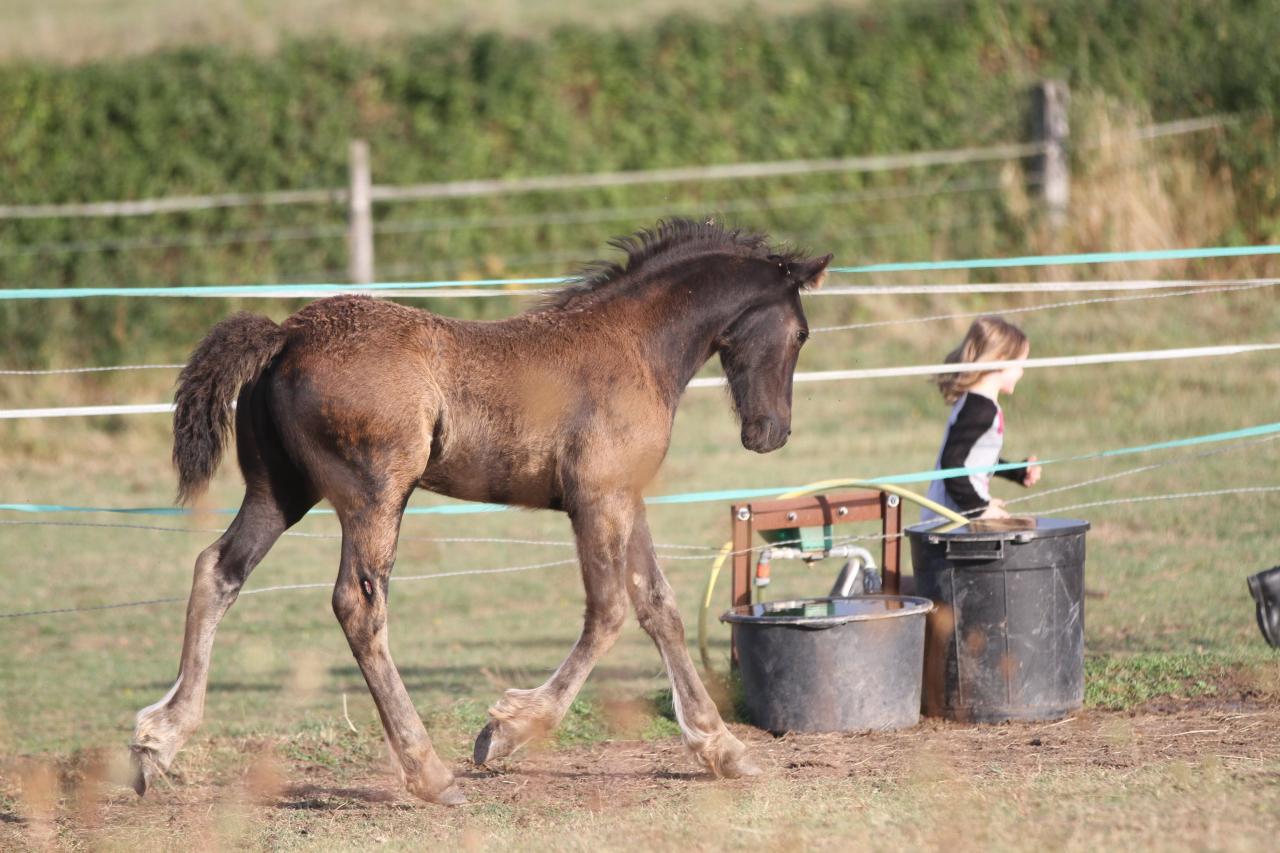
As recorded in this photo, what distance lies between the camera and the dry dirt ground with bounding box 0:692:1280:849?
189 inches

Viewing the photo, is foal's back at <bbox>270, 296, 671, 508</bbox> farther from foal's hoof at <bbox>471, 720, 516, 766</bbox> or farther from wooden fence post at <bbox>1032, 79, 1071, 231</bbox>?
wooden fence post at <bbox>1032, 79, 1071, 231</bbox>

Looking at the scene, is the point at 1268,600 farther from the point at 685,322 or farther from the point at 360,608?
the point at 360,608

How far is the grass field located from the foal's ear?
5.67 feet

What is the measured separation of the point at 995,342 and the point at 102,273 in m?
10.4

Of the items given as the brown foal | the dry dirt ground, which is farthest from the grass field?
the brown foal

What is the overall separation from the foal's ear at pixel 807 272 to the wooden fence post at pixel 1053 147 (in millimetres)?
9898

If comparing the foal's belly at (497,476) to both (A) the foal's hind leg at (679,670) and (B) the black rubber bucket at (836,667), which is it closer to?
(A) the foal's hind leg at (679,670)

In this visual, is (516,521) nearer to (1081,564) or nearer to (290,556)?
(290,556)

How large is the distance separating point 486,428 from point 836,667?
1.76 meters

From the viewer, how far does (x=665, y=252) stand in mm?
5855

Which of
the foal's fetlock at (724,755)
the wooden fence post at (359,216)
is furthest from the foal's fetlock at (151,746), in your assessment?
the wooden fence post at (359,216)

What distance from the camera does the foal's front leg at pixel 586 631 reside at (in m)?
5.38

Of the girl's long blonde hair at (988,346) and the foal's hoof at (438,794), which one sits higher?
the girl's long blonde hair at (988,346)

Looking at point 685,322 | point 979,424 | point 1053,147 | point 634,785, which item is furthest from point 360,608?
point 1053,147
